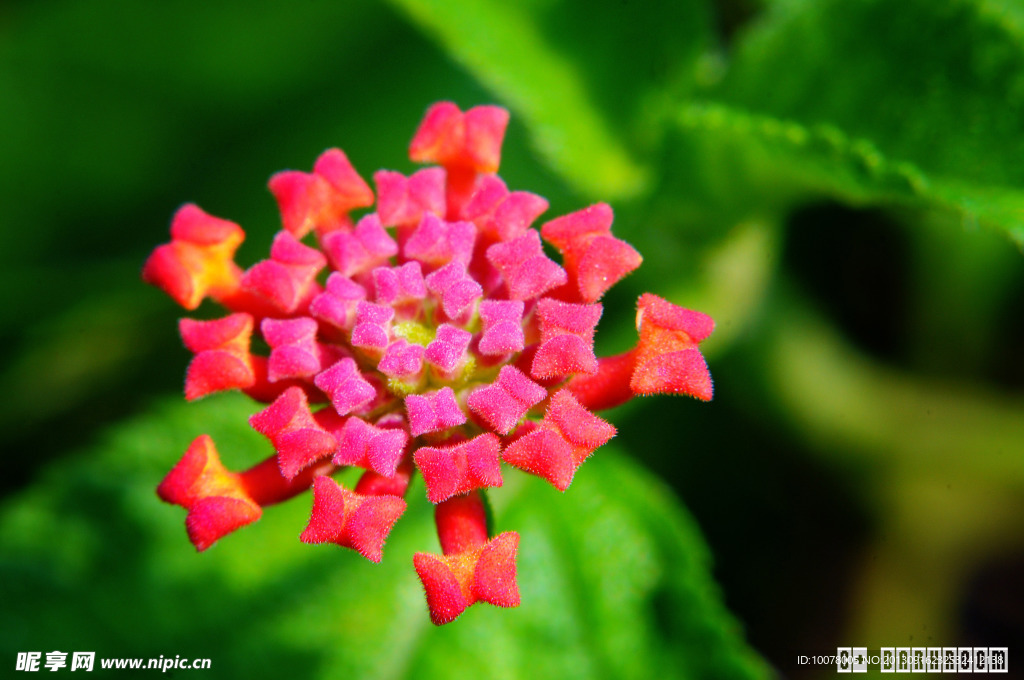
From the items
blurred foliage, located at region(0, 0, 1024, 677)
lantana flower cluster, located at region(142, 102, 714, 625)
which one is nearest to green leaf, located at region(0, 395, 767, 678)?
blurred foliage, located at region(0, 0, 1024, 677)

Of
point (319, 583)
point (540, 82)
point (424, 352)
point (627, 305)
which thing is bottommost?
point (319, 583)

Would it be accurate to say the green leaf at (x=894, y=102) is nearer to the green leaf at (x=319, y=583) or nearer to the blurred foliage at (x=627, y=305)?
the blurred foliage at (x=627, y=305)

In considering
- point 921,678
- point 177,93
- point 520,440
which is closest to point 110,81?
point 177,93

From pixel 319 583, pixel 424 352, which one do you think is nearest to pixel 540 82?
pixel 424 352

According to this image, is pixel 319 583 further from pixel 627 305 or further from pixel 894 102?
pixel 894 102

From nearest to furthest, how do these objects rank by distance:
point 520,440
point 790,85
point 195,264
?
point 520,440 < point 195,264 < point 790,85

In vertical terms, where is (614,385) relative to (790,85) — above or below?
below

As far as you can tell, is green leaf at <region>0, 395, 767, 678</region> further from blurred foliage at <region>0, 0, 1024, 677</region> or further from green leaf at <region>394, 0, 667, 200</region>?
green leaf at <region>394, 0, 667, 200</region>

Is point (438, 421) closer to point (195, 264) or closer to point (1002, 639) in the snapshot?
point (195, 264)
